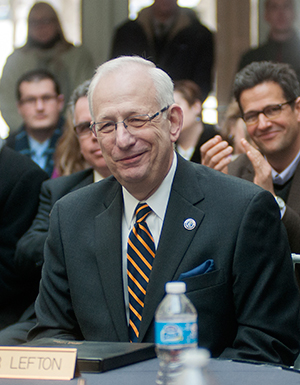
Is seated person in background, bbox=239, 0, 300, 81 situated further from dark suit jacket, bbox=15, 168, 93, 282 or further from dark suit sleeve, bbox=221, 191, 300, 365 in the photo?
dark suit sleeve, bbox=221, 191, 300, 365

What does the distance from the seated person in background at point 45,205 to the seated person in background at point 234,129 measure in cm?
85

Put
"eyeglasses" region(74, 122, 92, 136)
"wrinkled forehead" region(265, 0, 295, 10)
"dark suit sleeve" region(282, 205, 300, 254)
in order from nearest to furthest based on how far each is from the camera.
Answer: "dark suit sleeve" region(282, 205, 300, 254) < "eyeglasses" region(74, 122, 92, 136) < "wrinkled forehead" region(265, 0, 295, 10)

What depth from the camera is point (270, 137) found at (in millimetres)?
2648

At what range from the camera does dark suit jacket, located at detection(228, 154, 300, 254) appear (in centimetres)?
231

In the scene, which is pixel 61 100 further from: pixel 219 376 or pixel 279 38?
pixel 219 376

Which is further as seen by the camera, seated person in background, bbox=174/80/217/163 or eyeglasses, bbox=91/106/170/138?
seated person in background, bbox=174/80/217/163

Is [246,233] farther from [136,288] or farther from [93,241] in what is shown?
[93,241]

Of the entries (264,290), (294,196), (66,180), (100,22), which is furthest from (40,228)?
(100,22)

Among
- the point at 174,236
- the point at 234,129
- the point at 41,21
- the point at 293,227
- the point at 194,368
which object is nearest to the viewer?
the point at 194,368

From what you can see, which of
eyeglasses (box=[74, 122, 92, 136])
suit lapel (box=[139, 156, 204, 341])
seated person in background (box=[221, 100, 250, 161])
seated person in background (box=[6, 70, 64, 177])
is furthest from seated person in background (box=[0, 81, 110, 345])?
suit lapel (box=[139, 156, 204, 341])

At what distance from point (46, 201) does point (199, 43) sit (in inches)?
62.0

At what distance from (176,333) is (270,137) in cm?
181

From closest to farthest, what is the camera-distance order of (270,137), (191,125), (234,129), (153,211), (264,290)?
(264,290) → (153,211) → (270,137) → (234,129) → (191,125)

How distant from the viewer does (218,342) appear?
61.4 inches
